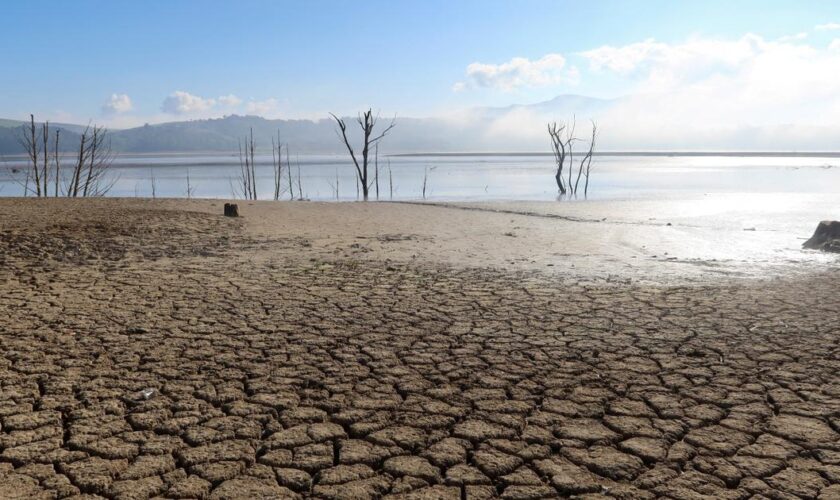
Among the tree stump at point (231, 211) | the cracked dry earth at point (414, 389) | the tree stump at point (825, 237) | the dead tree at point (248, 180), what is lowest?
the cracked dry earth at point (414, 389)

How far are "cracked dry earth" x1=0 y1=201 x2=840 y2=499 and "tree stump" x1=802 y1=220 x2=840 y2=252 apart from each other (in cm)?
366

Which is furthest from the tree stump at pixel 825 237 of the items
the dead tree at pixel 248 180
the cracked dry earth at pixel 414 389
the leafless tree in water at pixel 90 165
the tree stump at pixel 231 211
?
the leafless tree in water at pixel 90 165

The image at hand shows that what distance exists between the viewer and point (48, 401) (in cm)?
342

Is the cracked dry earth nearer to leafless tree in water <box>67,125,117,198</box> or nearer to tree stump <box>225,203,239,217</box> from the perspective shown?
tree stump <box>225,203,239,217</box>

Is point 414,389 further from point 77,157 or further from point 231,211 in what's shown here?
point 77,157

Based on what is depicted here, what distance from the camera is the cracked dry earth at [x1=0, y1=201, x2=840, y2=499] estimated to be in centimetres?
273

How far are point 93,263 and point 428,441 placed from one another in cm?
580

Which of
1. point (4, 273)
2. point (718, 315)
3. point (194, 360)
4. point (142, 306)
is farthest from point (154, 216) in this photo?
point (718, 315)

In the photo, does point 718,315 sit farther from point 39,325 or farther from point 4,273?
point 4,273

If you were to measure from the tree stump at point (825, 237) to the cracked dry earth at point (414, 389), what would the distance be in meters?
3.66

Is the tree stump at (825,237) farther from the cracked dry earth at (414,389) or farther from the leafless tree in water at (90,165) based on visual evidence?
the leafless tree in water at (90,165)

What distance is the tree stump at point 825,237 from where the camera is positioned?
Answer: 30.2ft

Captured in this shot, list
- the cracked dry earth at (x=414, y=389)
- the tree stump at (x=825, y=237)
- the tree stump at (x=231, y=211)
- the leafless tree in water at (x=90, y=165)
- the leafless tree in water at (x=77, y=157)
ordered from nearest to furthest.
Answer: the cracked dry earth at (x=414, y=389)
the tree stump at (x=825, y=237)
the tree stump at (x=231, y=211)
the leafless tree in water at (x=77, y=157)
the leafless tree in water at (x=90, y=165)

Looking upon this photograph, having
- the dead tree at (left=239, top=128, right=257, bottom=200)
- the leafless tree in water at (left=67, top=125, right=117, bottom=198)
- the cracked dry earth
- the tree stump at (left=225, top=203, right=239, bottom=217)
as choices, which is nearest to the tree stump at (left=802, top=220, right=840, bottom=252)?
the cracked dry earth
